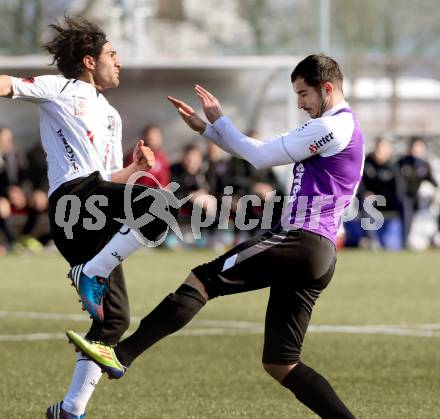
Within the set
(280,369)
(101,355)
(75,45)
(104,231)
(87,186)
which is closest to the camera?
(101,355)

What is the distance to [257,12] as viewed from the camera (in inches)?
1366

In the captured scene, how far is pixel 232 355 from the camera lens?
10258mm

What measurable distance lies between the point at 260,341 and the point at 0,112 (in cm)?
1374

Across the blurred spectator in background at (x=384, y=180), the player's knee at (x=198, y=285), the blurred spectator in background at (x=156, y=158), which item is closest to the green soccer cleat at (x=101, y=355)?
the player's knee at (x=198, y=285)

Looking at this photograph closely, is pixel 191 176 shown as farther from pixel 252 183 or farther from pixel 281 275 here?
pixel 281 275

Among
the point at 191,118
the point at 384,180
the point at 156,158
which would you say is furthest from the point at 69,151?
the point at 384,180

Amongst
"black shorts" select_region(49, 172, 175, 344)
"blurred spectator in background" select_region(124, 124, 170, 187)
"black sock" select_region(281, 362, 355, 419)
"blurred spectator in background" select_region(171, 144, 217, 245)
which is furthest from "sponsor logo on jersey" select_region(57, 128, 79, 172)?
"blurred spectator in background" select_region(171, 144, 217, 245)

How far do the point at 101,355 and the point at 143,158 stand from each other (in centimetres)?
138

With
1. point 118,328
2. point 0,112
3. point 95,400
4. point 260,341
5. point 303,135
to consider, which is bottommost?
point 0,112

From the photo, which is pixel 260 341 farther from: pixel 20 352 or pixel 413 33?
pixel 413 33

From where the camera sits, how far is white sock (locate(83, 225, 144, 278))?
22.6 feet

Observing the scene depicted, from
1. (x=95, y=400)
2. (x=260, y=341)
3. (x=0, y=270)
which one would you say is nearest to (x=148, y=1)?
(x=0, y=270)

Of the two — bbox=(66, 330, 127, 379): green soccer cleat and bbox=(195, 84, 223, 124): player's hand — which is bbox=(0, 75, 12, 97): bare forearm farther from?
bbox=(66, 330, 127, 379): green soccer cleat

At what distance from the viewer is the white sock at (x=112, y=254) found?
6902 millimetres
